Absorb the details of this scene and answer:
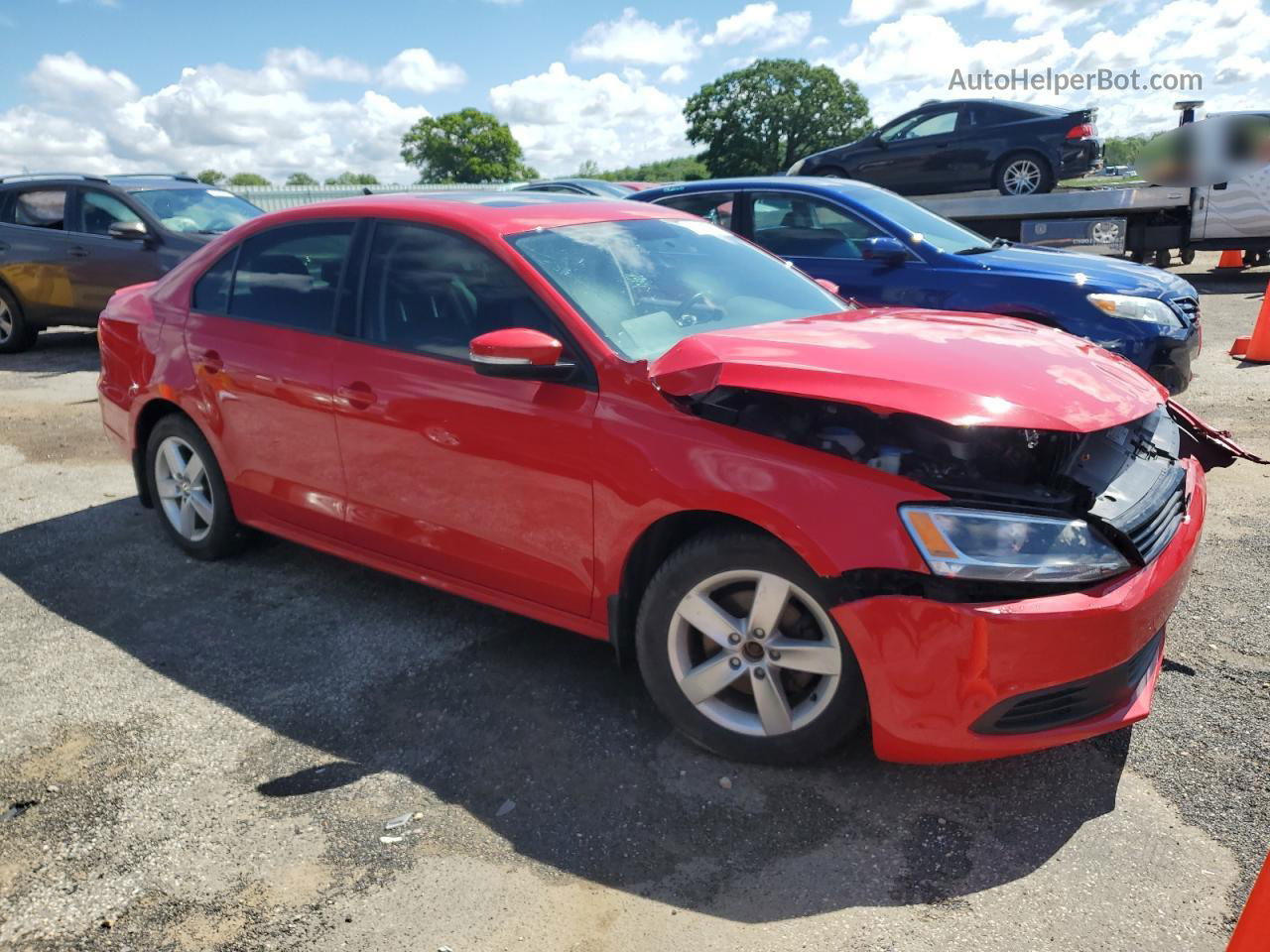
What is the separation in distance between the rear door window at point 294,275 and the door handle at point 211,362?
0.64 ft

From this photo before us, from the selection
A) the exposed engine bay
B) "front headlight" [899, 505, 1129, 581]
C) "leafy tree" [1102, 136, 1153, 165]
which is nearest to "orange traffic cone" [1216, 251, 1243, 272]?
"leafy tree" [1102, 136, 1153, 165]

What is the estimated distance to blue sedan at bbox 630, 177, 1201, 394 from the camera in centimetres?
601

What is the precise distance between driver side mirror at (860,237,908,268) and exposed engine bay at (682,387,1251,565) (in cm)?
378

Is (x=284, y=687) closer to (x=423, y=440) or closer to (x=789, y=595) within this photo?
(x=423, y=440)

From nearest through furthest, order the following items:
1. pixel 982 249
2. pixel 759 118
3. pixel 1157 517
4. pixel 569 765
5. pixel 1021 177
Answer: pixel 1157 517 < pixel 569 765 < pixel 982 249 < pixel 1021 177 < pixel 759 118

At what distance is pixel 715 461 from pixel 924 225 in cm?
474

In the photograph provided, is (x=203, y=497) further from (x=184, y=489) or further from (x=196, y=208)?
(x=196, y=208)

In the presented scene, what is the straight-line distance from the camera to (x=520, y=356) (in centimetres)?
306

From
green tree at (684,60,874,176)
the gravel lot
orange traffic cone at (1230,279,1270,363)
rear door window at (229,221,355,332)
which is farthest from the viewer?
green tree at (684,60,874,176)

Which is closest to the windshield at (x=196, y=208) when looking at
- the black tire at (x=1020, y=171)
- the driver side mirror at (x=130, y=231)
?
the driver side mirror at (x=130, y=231)

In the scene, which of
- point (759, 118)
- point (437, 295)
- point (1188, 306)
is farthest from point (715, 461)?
point (759, 118)

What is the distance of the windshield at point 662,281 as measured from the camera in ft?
11.0

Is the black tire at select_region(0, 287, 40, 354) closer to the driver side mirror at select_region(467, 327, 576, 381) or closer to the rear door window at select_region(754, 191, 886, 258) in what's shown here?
the rear door window at select_region(754, 191, 886, 258)

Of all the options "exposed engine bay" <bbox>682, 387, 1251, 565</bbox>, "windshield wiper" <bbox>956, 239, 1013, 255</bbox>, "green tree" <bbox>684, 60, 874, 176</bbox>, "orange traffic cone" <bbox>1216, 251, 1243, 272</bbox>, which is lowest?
"orange traffic cone" <bbox>1216, 251, 1243, 272</bbox>
